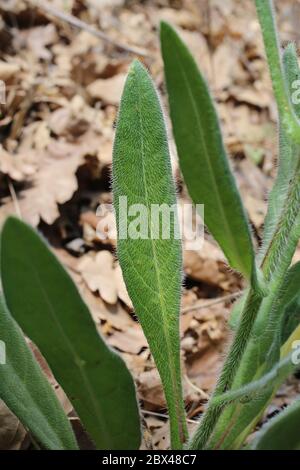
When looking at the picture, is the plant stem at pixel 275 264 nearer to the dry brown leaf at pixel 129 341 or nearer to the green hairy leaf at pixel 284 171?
the green hairy leaf at pixel 284 171

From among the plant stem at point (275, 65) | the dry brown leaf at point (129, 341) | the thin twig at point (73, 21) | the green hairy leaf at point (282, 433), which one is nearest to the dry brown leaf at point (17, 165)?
the thin twig at point (73, 21)

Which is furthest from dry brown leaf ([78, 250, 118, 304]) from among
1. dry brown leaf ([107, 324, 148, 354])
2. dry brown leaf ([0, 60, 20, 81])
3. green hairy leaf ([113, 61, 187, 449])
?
dry brown leaf ([0, 60, 20, 81])

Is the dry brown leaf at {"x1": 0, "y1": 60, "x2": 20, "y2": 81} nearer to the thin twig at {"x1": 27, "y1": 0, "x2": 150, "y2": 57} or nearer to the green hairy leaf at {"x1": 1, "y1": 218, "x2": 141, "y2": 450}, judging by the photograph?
the thin twig at {"x1": 27, "y1": 0, "x2": 150, "y2": 57}

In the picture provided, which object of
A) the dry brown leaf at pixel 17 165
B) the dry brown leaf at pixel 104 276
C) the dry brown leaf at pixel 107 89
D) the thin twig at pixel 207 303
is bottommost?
the thin twig at pixel 207 303

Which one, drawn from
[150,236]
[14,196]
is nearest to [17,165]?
[14,196]

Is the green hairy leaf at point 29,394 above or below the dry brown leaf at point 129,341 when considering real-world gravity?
above

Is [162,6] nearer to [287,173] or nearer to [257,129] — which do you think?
[257,129]
